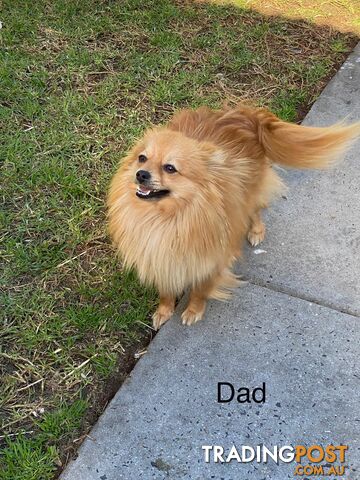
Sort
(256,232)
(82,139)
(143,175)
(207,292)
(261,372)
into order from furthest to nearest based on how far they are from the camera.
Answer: (82,139)
(256,232)
(207,292)
(261,372)
(143,175)

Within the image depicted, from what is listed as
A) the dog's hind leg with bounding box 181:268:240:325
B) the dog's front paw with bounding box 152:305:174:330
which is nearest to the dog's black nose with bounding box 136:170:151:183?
the dog's hind leg with bounding box 181:268:240:325

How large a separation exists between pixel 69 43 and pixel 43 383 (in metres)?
2.77

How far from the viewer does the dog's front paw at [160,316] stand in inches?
100

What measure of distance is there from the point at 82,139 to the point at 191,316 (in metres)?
1.48

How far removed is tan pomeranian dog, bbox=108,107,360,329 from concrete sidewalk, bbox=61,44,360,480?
0.19 m

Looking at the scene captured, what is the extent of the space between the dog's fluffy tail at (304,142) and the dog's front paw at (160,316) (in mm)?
851

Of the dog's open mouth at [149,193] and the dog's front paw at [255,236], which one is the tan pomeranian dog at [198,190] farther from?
the dog's front paw at [255,236]

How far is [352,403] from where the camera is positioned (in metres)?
2.25

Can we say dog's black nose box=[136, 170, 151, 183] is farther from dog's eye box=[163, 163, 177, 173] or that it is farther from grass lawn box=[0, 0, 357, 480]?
grass lawn box=[0, 0, 357, 480]

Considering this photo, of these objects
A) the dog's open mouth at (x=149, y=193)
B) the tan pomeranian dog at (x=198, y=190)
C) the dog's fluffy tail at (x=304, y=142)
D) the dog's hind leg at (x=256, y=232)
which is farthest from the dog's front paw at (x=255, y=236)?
the dog's open mouth at (x=149, y=193)

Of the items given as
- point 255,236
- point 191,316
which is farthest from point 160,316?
point 255,236

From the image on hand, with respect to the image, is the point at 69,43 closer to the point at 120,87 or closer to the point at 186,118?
the point at 120,87

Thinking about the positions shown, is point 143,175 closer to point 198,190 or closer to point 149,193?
point 149,193

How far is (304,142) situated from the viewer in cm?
243
